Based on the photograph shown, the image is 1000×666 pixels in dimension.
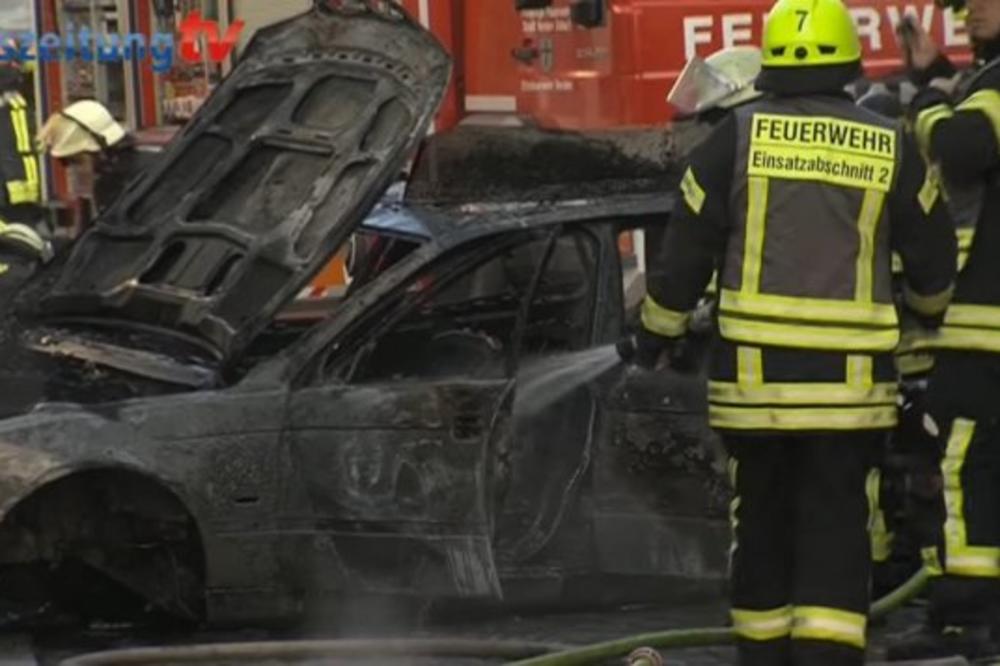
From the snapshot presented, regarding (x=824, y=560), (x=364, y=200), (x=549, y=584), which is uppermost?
(x=364, y=200)

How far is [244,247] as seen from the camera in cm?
712

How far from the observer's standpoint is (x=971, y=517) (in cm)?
606

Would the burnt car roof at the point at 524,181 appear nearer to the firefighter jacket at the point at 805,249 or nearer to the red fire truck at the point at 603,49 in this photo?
the red fire truck at the point at 603,49

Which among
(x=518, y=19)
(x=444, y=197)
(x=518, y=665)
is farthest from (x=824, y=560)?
(x=518, y=19)

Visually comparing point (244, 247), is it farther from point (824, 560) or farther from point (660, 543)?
point (824, 560)

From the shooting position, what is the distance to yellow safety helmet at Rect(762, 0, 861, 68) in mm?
5465

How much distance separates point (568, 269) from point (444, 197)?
98 centimetres

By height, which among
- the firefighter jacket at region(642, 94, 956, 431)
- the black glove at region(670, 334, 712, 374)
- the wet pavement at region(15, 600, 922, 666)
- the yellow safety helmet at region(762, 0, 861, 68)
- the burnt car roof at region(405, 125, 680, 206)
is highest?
the yellow safety helmet at region(762, 0, 861, 68)

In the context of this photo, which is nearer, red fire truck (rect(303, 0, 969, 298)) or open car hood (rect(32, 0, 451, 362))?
open car hood (rect(32, 0, 451, 362))

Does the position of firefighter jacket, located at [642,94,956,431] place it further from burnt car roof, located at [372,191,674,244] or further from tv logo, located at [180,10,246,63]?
tv logo, located at [180,10,246,63]

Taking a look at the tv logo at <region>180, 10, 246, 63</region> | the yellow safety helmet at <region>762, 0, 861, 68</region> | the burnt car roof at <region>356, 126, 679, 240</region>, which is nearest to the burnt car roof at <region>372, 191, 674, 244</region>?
the burnt car roof at <region>356, 126, 679, 240</region>

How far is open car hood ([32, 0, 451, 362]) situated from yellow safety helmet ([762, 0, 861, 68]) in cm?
183

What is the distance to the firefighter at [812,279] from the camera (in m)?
5.44

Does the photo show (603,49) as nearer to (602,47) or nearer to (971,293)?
(602,47)
